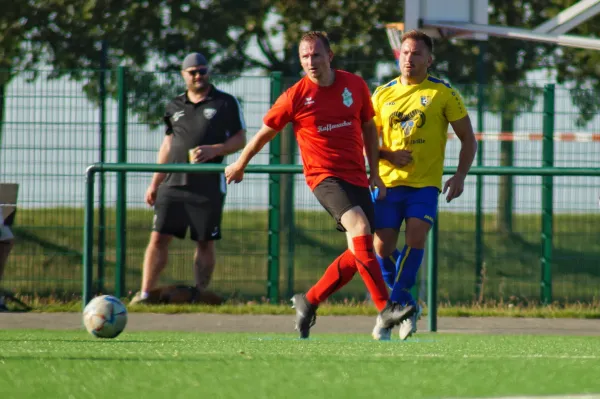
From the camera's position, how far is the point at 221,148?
10227mm

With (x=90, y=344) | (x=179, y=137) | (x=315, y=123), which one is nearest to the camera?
(x=90, y=344)

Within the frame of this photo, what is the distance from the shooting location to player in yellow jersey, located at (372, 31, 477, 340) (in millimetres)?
7719

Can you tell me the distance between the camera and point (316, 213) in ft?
38.6

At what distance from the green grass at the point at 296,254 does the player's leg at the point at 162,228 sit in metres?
0.71

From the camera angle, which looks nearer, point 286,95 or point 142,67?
point 286,95

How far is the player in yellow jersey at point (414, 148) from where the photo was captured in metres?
7.72

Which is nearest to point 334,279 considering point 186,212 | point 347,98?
point 347,98

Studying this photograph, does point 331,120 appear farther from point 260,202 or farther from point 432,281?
point 260,202

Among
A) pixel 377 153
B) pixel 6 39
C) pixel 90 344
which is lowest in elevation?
pixel 90 344

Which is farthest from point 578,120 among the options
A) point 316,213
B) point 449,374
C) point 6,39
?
point 6,39

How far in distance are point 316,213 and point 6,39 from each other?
9100mm

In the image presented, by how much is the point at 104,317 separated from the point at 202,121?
3836 millimetres

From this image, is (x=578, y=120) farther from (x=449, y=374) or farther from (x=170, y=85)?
(x=449, y=374)

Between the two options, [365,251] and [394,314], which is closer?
[394,314]
